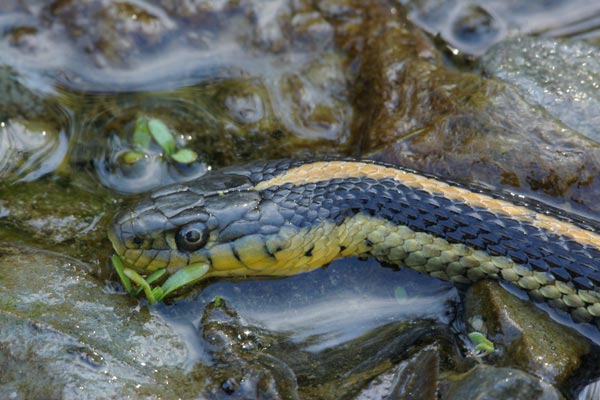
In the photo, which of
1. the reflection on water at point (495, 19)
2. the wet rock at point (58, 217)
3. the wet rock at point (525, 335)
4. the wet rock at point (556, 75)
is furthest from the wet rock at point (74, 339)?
the reflection on water at point (495, 19)

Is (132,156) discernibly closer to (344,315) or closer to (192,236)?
(192,236)

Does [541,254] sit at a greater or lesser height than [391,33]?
lesser

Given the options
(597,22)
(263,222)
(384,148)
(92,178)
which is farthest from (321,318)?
(597,22)

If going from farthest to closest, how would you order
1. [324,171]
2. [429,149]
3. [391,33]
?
[391,33], [429,149], [324,171]

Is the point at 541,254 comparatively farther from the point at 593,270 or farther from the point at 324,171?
the point at 324,171

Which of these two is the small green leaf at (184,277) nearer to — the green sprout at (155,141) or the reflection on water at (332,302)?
the reflection on water at (332,302)

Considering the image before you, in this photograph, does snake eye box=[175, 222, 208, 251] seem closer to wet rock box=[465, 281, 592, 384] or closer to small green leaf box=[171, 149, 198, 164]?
small green leaf box=[171, 149, 198, 164]

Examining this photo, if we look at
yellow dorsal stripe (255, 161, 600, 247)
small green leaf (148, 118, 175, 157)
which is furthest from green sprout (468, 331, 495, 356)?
small green leaf (148, 118, 175, 157)

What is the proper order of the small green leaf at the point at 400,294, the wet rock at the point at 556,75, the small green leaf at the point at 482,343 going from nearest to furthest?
the small green leaf at the point at 482,343 → the small green leaf at the point at 400,294 → the wet rock at the point at 556,75
